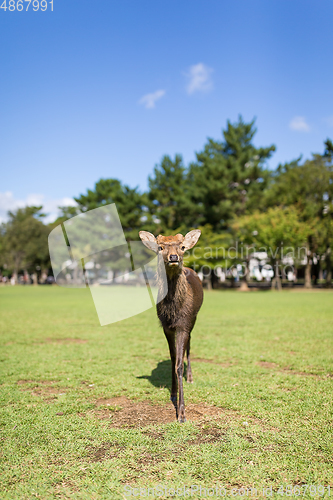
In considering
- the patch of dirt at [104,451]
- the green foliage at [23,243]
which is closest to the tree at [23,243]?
the green foliage at [23,243]

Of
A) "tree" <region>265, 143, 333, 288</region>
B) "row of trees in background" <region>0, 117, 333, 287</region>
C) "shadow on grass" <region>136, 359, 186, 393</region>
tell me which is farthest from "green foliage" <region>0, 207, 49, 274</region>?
"shadow on grass" <region>136, 359, 186, 393</region>

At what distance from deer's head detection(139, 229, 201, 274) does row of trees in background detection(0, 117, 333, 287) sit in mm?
28893

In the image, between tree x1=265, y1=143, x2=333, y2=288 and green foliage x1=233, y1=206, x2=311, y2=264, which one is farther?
tree x1=265, y1=143, x2=333, y2=288

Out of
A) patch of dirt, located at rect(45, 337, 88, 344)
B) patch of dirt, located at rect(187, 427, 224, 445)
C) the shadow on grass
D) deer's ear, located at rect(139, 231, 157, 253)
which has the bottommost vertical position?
patch of dirt, located at rect(45, 337, 88, 344)

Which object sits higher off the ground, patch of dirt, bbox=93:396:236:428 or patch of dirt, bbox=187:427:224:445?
patch of dirt, bbox=187:427:224:445

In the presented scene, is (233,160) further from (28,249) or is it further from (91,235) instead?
(28,249)

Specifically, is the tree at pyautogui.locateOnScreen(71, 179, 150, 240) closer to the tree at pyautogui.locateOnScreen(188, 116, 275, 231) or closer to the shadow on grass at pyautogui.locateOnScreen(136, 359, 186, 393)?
the tree at pyautogui.locateOnScreen(188, 116, 275, 231)

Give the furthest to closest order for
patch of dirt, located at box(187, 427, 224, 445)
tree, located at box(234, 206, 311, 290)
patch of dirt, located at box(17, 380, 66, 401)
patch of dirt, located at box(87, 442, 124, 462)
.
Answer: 1. tree, located at box(234, 206, 311, 290)
2. patch of dirt, located at box(17, 380, 66, 401)
3. patch of dirt, located at box(187, 427, 224, 445)
4. patch of dirt, located at box(87, 442, 124, 462)

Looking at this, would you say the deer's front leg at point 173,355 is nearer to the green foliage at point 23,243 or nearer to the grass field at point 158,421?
the grass field at point 158,421

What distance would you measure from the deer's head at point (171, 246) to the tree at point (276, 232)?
28.8 metres

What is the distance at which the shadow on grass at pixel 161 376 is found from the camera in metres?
5.59

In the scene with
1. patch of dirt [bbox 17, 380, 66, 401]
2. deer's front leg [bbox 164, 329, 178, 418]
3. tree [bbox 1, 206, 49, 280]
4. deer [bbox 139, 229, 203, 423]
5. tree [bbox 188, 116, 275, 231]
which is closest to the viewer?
deer [bbox 139, 229, 203, 423]

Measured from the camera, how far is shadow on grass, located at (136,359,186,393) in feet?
18.3

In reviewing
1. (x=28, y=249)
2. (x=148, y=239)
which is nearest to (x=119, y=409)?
(x=148, y=239)
